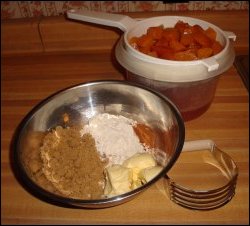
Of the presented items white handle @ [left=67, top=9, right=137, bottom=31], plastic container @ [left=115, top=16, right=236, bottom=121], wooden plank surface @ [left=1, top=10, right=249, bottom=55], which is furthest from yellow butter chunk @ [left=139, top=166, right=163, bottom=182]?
wooden plank surface @ [left=1, top=10, right=249, bottom=55]

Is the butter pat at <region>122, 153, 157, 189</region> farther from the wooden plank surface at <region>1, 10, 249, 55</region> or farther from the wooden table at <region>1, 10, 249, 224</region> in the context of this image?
the wooden plank surface at <region>1, 10, 249, 55</region>

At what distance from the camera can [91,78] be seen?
792mm

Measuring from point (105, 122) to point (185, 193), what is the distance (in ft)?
0.69

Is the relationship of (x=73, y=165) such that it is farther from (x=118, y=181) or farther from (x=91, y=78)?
(x=91, y=78)

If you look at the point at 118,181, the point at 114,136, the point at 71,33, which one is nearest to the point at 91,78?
the point at 71,33

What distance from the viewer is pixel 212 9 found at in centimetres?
86

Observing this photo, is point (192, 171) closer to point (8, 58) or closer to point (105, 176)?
point (105, 176)

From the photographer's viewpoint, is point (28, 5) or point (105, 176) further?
point (28, 5)

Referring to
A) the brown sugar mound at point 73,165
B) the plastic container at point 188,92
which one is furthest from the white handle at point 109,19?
the brown sugar mound at point 73,165

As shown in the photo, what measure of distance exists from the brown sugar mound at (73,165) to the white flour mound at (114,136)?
17mm

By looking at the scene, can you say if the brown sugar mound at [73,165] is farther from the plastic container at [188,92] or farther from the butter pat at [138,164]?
the plastic container at [188,92]

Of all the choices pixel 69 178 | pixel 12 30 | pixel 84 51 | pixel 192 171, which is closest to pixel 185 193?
pixel 192 171

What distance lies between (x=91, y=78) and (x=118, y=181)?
0.38m

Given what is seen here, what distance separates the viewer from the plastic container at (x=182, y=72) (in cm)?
55
